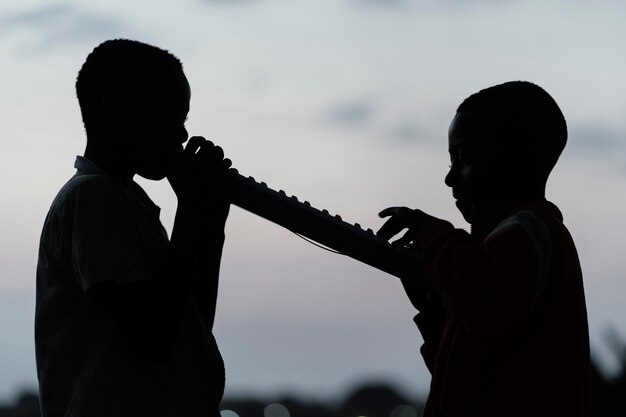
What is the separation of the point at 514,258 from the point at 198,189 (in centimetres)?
106

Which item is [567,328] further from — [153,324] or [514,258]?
[153,324]

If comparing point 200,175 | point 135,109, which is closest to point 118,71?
point 135,109

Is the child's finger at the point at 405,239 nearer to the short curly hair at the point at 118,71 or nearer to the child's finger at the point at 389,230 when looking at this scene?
the child's finger at the point at 389,230

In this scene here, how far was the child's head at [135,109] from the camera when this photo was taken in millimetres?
3822

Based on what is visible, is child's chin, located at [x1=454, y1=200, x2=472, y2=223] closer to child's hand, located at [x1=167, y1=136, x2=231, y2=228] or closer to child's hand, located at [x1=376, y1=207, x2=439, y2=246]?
child's hand, located at [x1=376, y1=207, x2=439, y2=246]

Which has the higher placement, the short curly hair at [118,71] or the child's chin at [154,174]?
the short curly hair at [118,71]

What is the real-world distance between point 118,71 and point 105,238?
2.18ft

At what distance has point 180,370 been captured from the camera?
365 cm

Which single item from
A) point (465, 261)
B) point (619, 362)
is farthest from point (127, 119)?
point (619, 362)

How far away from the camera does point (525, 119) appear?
150 inches

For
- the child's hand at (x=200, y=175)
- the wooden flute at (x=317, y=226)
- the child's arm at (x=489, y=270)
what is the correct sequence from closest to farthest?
the child's arm at (x=489, y=270), the child's hand at (x=200, y=175), the wooden flute at (x=317, y=226)

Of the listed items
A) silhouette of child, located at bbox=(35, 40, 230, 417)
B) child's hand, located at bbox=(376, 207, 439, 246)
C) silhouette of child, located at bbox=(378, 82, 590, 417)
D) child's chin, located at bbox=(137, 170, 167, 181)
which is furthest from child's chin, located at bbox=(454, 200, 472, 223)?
child's chin, located at bbox=(137, 170, 167, 181)

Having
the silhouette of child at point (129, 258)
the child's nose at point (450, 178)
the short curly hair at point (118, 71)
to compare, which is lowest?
the silhouette of child at point (129, 258)

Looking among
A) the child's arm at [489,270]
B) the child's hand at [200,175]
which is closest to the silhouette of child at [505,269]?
the child's arm at [489,270]
